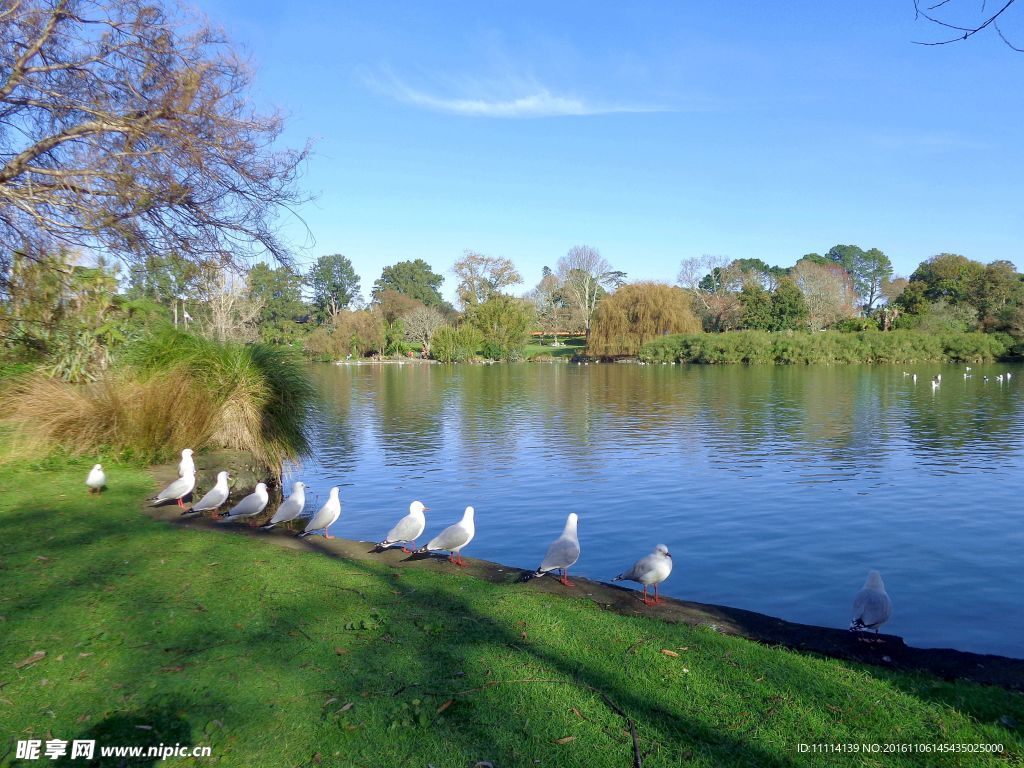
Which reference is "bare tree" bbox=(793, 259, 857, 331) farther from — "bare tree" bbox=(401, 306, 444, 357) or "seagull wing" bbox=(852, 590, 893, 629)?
"seagull wing" bbox=(852, 590, 893, 629)

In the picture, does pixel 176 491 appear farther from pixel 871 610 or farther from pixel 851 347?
pixel 851 347

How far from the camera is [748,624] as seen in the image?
20.7 feet

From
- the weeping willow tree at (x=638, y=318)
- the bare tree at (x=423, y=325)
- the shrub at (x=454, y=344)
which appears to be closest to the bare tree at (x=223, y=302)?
the weeping willow tree at (x=638, y=318)

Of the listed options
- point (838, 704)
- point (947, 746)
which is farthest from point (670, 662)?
point (947, 746)

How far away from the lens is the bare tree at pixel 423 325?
85.2 metres

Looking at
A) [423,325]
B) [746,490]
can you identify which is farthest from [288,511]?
[423,325]

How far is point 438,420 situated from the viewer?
88.5ft

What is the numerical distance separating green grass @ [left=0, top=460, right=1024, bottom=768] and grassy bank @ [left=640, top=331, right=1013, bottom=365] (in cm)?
6507

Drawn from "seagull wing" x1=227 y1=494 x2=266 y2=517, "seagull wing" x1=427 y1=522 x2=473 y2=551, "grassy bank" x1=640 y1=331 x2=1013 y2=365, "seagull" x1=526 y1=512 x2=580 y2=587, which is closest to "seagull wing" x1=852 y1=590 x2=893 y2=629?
"seagull" x1=526 y1=512 x2=580 y2=587

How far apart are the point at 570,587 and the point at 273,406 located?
8.54 meters

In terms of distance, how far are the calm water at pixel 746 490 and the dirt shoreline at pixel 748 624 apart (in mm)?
2091

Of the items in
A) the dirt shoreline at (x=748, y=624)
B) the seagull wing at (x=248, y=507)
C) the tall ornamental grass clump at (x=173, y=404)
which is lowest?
the dirt shoreline at (x=748, y=624)

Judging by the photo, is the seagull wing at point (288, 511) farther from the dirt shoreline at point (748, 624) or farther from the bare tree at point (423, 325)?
the bare tree at point (423, 325)

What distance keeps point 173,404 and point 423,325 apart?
73911mm
